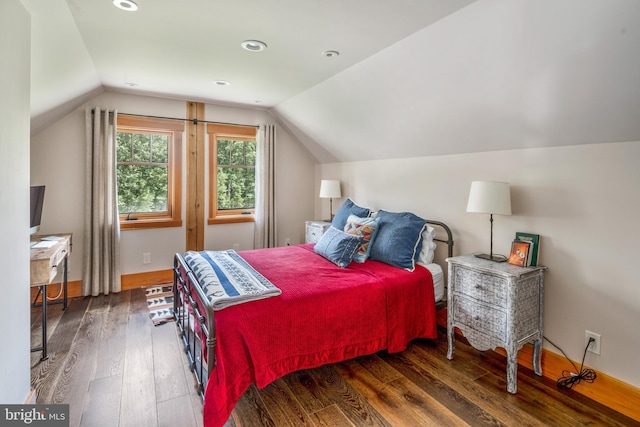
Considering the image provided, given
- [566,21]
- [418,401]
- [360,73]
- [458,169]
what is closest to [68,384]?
[418,401]

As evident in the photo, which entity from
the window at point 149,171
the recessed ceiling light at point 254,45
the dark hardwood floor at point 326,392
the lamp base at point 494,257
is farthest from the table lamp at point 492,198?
the window at point 149,171

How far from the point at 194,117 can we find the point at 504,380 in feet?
14.4

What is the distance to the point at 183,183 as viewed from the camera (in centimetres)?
450

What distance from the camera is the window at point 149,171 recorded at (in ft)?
13.9

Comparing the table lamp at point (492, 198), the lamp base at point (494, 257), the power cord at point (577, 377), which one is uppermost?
the table lamp at point (492, 198)

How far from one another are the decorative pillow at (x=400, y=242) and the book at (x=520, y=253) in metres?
0.77

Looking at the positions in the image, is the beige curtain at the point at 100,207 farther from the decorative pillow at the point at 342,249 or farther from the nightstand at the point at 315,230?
the decorative pillow at the point at 342,249

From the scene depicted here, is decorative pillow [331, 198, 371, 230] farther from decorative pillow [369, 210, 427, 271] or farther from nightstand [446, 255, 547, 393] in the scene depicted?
nightstand [446, 255, 547, 393]

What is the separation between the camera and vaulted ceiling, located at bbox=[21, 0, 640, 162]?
1857 mm

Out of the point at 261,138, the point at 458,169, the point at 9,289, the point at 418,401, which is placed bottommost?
the point at 418,401

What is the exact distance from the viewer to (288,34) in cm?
244

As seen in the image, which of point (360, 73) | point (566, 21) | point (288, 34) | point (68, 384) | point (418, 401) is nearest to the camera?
point (566, 21)

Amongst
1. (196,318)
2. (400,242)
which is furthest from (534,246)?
(196,318)

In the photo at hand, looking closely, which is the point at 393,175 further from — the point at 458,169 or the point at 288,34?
the point at 288,34
